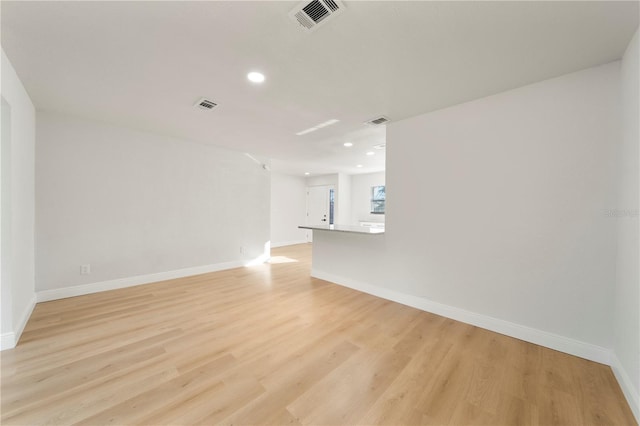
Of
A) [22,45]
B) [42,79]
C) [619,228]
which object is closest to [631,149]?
[619,228]

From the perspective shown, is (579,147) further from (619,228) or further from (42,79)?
(42,79)

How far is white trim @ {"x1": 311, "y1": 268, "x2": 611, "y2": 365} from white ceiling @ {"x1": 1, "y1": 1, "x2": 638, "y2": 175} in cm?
235

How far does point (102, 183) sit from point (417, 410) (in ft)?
15.3

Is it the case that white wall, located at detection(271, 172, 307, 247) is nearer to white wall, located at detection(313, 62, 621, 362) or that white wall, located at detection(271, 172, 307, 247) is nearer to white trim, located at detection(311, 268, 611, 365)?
A: white trim, located at detection(311, 268, 611, 365)

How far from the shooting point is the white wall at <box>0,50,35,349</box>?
83.7 inches

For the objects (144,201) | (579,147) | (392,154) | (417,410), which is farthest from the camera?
(144,201)

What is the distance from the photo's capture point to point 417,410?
1.52 meters

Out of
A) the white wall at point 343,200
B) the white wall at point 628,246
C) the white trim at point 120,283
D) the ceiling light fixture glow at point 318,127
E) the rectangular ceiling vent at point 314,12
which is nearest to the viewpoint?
the rectangular ceiling vent at point 314,12

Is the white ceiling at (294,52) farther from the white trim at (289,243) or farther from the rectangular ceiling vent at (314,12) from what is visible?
the white trim at (289,243)

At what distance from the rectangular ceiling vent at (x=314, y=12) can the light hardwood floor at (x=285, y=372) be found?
2468 mm

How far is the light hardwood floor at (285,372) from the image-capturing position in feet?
4.90

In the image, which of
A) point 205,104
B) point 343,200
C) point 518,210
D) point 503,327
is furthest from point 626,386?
point 343,200

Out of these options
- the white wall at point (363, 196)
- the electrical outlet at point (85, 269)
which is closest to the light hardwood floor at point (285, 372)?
the electrical outlet at point (85, 269)

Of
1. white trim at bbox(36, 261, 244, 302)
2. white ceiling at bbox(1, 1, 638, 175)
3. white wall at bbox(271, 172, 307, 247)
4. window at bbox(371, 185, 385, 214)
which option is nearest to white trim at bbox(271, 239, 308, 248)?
white wall at bbox(271, 172, 307, 247)
